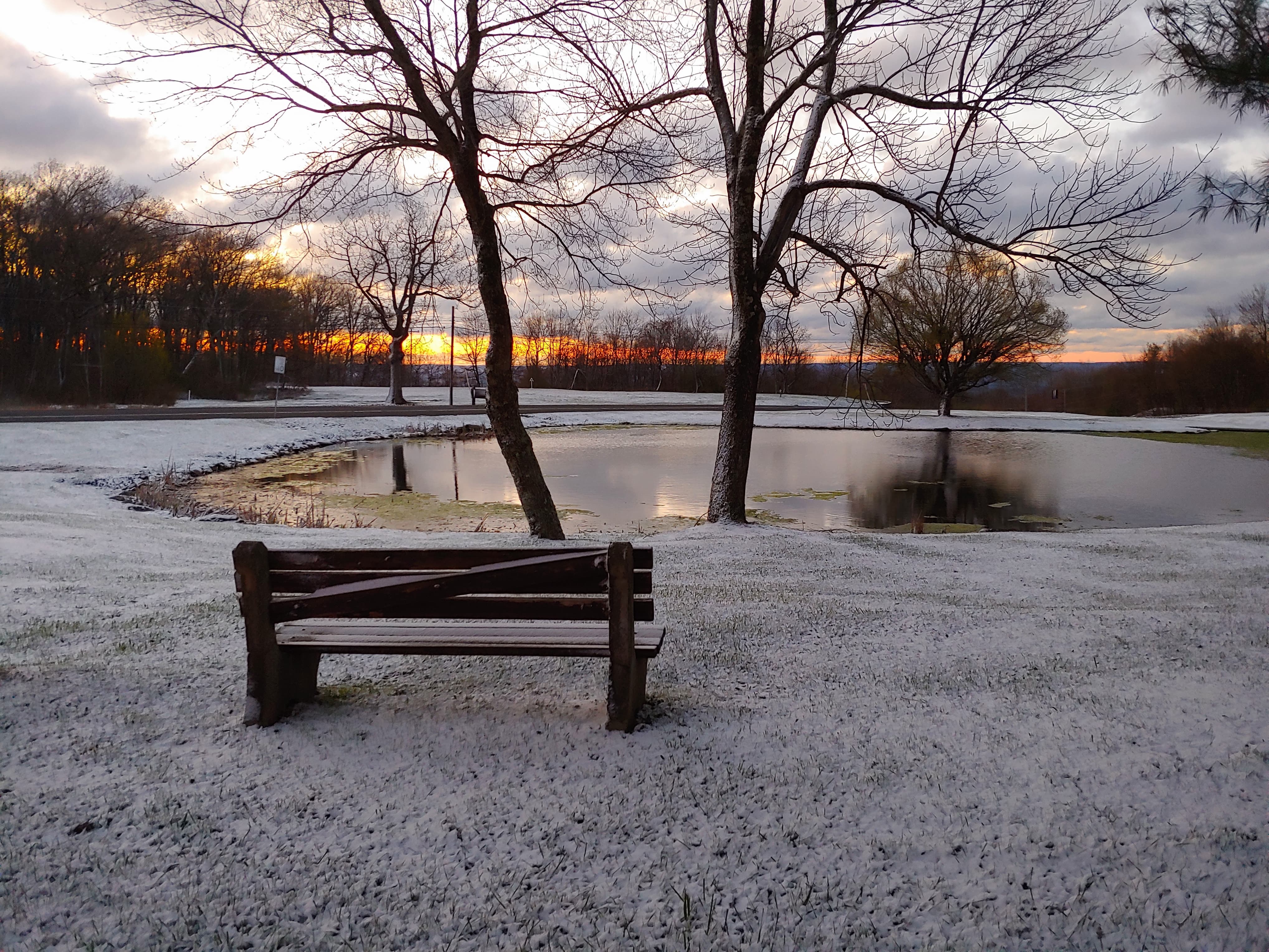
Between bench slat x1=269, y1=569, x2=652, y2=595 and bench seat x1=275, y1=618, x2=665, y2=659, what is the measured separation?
289 millimetres

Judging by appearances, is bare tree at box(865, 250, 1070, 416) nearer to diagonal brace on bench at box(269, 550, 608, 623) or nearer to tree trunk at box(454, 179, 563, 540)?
tree trunk at box(454, 179, 563, 540)

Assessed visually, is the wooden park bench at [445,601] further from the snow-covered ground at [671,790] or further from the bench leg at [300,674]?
the snow-covered ground at [671,790]

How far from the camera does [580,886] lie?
2.66m

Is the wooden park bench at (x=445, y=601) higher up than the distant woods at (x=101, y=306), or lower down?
lower down

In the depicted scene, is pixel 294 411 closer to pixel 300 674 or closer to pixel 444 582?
pixel 300 674

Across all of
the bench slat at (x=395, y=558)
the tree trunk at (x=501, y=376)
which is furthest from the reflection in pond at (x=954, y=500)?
the bench slat at (x=395, y=558)

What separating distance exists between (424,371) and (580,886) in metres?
81.0

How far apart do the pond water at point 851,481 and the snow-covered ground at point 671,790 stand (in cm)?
821

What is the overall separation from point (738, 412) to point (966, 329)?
32343 millimetres

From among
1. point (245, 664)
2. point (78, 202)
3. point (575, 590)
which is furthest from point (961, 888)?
point (78, 202)

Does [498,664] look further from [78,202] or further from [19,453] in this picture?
[78,202]

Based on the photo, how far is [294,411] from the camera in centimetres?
3234

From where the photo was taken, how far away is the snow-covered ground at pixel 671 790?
2.50 m

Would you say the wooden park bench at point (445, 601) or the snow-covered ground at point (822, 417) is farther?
the snow-covered ground at point (822, 417)
